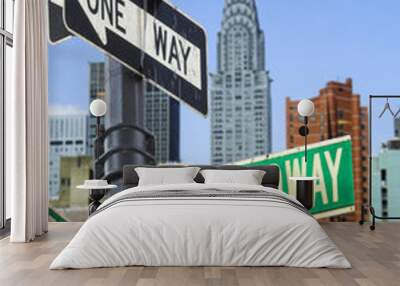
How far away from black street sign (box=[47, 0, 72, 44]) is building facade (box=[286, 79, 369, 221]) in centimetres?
295

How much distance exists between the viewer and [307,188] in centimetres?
606

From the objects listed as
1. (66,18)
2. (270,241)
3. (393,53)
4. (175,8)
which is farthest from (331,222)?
(66,18)

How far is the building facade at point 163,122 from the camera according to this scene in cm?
655

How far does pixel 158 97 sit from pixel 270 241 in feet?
10.7

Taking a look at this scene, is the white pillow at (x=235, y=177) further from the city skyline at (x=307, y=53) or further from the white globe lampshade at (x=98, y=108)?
the white globe lampshade at (x=98, y=108)

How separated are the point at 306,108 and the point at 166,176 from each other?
1.87 metres

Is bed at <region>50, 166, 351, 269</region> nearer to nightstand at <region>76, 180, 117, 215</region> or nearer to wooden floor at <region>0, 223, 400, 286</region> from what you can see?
wooden floor at <region>0, 223, 400, 286</region>

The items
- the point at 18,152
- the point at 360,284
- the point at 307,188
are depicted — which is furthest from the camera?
the point at 307,188

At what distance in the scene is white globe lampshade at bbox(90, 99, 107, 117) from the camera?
6211mm

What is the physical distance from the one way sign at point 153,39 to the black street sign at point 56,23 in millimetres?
82

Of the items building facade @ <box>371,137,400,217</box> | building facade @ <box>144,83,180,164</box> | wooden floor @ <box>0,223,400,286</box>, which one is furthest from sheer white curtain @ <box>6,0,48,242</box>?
building facade @ <box>371,137,400,217</box>

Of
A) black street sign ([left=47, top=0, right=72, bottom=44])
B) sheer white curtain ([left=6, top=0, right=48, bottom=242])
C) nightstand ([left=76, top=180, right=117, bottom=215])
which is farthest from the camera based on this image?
black street sign ([left=47, top=0, right=72, bottom=44])

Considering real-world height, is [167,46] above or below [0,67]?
above

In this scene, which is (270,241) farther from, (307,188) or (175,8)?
(175,8)
